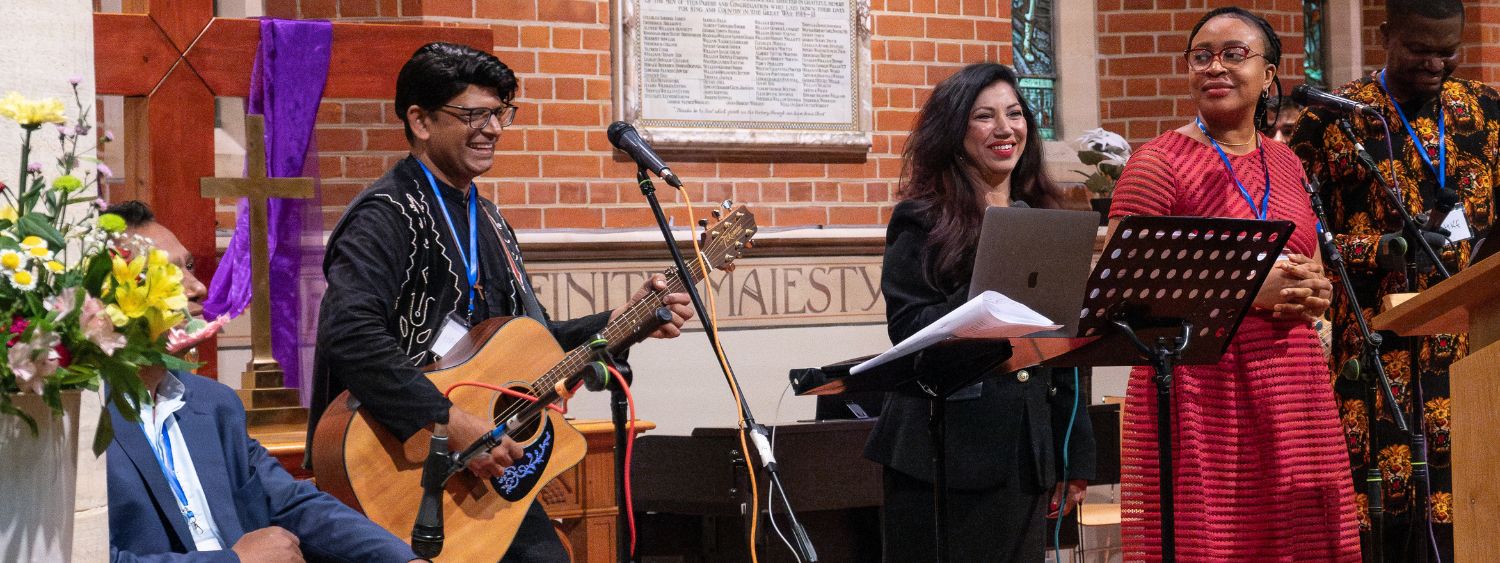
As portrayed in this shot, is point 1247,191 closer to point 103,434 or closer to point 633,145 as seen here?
point 633,145

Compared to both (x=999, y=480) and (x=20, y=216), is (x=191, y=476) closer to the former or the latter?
(x=20, y=216)

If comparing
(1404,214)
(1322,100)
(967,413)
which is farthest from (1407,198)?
(967,413)

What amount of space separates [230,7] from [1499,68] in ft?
20.2

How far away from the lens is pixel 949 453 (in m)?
3.22

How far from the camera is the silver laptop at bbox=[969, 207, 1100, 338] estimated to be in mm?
2842

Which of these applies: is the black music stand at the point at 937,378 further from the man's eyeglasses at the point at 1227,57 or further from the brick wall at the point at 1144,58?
the brick wall at the point at 1144,58

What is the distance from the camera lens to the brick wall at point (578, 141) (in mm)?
5746

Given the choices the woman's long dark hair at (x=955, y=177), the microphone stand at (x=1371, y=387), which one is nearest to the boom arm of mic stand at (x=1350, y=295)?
the microphone stand at (x=1371, y=387)

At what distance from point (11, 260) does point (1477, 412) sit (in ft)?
6.75

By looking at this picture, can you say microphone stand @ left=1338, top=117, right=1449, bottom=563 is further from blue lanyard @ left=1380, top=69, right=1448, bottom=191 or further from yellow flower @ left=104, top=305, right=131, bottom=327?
yellow flower @ left=104, top=305, right=131, bottom=327

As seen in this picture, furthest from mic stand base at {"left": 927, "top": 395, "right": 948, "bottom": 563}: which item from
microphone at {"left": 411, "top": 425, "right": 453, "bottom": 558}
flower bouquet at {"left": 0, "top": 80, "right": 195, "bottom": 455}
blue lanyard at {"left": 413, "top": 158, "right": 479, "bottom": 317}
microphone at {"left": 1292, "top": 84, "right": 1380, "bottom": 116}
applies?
microphone at {"left": 1292, "top": 84, "right": 1380, "bottom": 116}

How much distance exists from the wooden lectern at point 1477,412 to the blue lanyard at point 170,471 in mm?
2116

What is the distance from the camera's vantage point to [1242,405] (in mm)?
3219

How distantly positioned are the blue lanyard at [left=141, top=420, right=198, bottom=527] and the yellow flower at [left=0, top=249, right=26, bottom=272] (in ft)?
2.99
